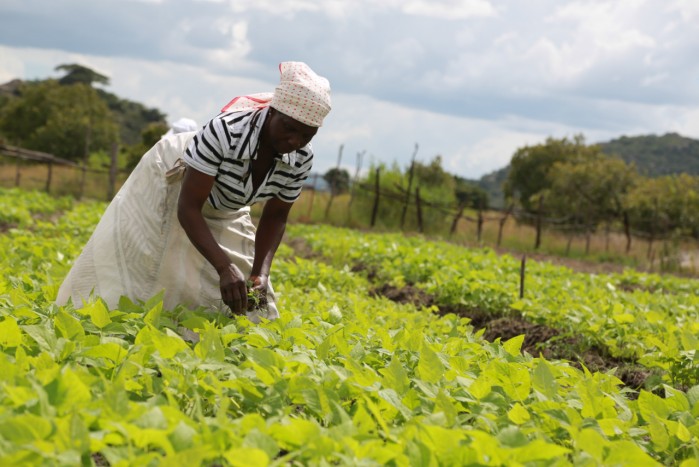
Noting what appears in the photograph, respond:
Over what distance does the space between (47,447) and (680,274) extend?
1717 centimetres

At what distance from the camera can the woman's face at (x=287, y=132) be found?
10.6ft

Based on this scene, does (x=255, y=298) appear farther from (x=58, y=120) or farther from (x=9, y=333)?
(x=58, y=120)

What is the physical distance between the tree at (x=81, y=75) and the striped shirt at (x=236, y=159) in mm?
70201

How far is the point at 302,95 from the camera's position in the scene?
125 inches

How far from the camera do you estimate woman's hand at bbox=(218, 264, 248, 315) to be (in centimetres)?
323

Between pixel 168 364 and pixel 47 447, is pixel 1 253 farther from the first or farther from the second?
pixel 47 447

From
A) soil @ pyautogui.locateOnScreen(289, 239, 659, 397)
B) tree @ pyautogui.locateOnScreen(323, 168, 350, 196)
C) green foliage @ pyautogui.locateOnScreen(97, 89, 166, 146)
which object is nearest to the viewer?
soil @ pyautogui.locateOnScreen(289, 239, 659, 397)

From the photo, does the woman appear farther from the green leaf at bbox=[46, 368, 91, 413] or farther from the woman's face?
the green leaf at bbox=[46, 368, 91, 413]

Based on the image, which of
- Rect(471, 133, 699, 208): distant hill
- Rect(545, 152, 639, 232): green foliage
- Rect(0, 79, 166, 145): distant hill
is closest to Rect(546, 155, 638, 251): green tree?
Rect(545, 152, 639, 232): green foliage

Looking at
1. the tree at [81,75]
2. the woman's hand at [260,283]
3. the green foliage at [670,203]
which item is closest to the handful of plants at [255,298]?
the woman's hand at [260,283]

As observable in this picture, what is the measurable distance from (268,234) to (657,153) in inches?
3715

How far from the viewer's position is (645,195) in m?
28.0

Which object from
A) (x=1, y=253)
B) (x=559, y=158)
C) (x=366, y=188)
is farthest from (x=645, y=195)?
(x=1, y=253)

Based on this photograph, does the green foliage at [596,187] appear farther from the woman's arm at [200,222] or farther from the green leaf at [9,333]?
the green leaf at [9,333]
